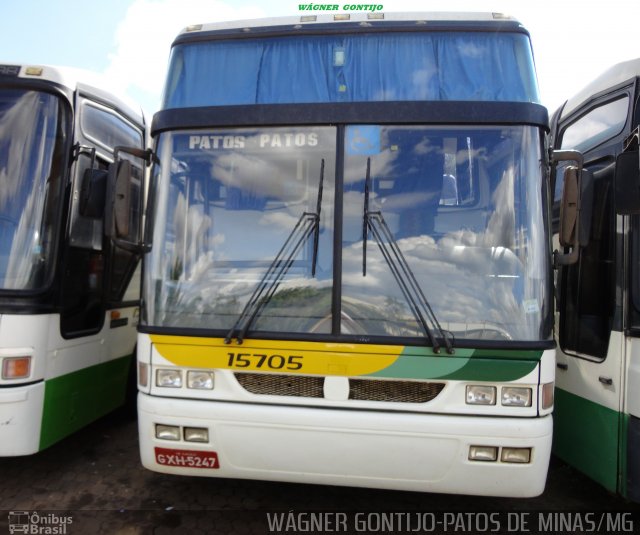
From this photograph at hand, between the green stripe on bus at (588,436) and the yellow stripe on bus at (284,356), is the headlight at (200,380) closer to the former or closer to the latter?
the yellow stripe on bus at (284,356)

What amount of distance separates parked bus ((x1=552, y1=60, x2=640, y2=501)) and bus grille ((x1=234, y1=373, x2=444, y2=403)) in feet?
3.99

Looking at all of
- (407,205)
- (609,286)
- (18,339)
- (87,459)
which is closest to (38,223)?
(18,339)

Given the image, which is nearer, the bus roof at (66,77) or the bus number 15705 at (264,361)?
the bus number 15705 at (264,361)

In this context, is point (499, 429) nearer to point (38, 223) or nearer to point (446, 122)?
point (446, 122)

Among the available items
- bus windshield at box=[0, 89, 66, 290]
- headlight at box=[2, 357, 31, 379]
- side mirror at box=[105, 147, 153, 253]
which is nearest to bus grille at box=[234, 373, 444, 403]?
side mirror at box=[105, 147, 153, 253]

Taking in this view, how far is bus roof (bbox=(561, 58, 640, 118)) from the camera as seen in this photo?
3.25m

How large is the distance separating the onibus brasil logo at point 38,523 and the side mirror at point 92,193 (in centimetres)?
202

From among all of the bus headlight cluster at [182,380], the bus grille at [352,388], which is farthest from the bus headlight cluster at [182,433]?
the bus grille at [352,388]

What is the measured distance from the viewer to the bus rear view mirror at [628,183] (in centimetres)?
279

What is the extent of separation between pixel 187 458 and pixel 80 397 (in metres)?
1.42

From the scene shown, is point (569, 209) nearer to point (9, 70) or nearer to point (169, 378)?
point (169, 378)

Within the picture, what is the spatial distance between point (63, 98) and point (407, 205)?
260cm

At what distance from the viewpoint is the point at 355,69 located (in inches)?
124

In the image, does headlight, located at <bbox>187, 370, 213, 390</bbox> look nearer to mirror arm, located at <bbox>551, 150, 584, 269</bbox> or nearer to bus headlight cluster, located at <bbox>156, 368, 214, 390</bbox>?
bus headlight cluster, located at <bbox>156, 368, 214, 390</bbox>
